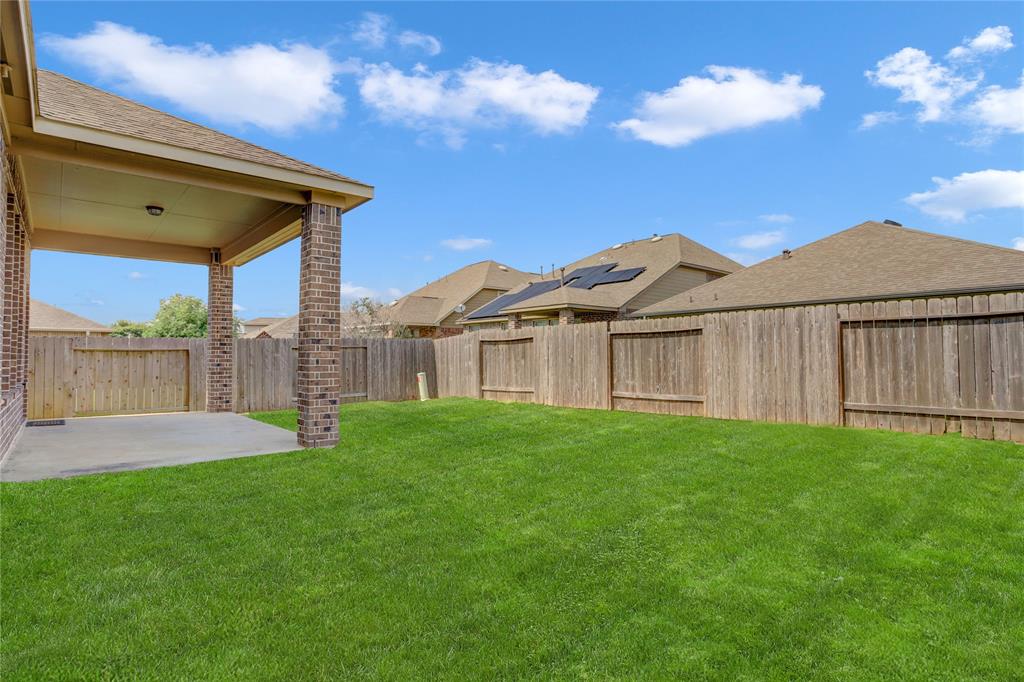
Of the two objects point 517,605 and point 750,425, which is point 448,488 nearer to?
point 517,605

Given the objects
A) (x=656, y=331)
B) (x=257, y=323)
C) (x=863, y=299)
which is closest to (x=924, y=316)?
(x=656, y=331)

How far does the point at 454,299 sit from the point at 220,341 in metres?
19.1

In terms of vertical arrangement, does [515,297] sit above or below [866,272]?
above

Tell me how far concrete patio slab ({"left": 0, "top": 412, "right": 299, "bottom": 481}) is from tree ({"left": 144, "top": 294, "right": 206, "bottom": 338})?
23.8m

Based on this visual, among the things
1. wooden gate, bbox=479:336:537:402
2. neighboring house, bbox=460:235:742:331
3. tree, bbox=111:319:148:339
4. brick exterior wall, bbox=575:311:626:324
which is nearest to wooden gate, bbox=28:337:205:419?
wooden gate, bbox=479:336:537:402

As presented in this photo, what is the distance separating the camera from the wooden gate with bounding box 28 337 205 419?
10.8 meters

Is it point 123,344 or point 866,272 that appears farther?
point 866,272

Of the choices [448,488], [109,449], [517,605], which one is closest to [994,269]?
[448,488]

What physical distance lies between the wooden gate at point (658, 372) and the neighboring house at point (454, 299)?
686 inches

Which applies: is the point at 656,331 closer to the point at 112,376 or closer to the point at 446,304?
the point at 112,376

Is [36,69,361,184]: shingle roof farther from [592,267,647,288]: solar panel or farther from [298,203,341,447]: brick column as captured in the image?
[592,267,647,288]: solar panel

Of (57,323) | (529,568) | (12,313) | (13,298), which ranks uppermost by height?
(57,323)

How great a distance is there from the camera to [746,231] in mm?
23703

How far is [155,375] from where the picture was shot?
1227 centimetres
